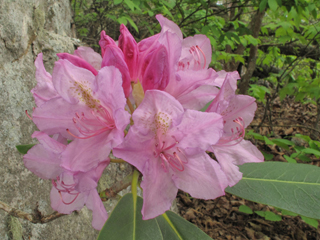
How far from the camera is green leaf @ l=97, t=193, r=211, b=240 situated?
84 cm

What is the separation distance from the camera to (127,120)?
2.21 ft

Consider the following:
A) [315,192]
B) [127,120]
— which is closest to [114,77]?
[127,120]

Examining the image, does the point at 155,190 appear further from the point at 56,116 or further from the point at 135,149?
the point at 56,116

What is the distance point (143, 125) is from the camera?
27.8 inches

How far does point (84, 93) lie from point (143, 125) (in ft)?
0.83

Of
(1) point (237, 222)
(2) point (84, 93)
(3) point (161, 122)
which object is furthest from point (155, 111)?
(1) point (237, 222)

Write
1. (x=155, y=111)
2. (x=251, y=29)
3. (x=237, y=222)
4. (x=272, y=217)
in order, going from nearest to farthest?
Result: (x=155, y=111) → (x=272, y=217) → (x=237, y=222) → (x=251, y=29)

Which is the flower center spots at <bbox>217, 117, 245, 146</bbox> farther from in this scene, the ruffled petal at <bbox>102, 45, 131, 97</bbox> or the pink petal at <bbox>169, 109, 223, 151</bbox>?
the ruffled petal at <bbox>102, 45, 131, 97</bbox>

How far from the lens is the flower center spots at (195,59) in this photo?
100cm

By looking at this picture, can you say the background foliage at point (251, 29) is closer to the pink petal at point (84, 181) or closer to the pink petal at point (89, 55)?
the pink petal at point (89, 55)

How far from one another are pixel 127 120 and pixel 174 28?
0.47 m

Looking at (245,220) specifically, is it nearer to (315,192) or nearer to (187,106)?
(315,192)

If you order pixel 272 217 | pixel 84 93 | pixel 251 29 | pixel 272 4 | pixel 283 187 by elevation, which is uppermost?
pixel 272 4

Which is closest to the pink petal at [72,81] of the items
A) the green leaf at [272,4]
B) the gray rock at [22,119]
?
the gray rock at [22,119]
